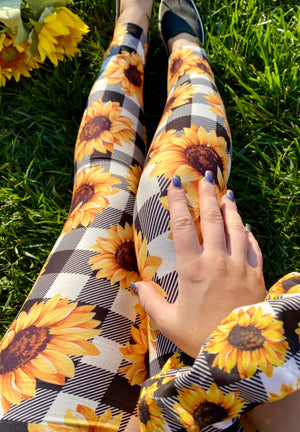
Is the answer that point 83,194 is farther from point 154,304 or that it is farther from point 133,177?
point 154,304

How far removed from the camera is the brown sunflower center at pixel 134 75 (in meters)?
1.12

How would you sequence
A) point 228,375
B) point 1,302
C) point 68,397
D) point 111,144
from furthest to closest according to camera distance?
1. point 1,302
2. point 111,144
3. point 68,397
4. point 228,375

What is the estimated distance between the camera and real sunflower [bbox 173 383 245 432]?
54 cm

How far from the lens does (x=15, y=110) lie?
51.7 inches

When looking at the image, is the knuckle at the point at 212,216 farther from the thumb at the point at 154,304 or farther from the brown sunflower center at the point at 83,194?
the brown sunflower center at the point at 83,194

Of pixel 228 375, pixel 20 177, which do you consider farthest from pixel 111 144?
pixel 228 375

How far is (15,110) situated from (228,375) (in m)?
1.07

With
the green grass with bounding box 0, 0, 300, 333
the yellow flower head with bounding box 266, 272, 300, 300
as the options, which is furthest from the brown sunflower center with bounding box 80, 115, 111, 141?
the yellow flower head with bounding box 266, 272, 300, 300

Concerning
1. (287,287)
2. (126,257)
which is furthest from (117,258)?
(287,287)

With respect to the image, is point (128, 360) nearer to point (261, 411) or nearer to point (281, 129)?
point (261, 411)

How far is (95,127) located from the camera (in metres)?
1.01

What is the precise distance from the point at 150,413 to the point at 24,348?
248mm

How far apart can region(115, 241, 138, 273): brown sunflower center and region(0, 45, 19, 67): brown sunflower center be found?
67 centimetres

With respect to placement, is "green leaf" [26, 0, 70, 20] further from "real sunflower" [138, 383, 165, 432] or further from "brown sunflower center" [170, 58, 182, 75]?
"real sunflower" [138, 383, 165, 432]
